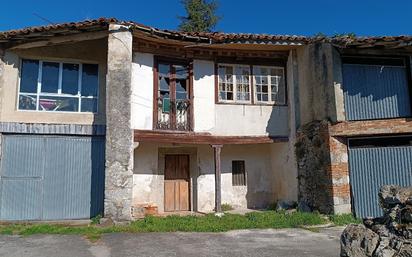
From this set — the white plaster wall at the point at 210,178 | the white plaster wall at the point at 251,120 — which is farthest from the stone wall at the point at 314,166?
the white plaster wall at the point at 210,178

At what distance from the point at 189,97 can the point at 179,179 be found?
126 inches

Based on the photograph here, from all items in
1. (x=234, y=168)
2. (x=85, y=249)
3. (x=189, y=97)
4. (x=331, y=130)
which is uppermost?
(x=189, y=97)

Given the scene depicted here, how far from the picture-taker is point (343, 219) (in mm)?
11031

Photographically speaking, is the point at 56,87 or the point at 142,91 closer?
the point at 56,87

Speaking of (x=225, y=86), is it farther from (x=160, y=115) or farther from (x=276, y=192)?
(x=276, y=192)

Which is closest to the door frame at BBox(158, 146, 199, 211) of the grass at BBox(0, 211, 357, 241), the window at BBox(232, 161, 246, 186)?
the window at BBox(232, 161, 246, 186)

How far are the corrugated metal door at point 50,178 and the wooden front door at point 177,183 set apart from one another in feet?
9.44

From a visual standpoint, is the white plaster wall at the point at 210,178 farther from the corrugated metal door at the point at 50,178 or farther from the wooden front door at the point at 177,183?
the corrugated metal door at the point at 50,178

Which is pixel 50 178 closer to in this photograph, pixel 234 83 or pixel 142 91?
pixel 142 91

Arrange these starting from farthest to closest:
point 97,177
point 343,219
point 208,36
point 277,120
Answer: point 277,120, point 208,36, point 97,177, point 343,219

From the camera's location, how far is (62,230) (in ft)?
32.2

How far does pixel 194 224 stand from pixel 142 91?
4954mm

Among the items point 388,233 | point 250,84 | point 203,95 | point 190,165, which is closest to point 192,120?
point 203,95

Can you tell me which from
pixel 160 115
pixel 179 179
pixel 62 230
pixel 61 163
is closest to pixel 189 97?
pixel 160 115
